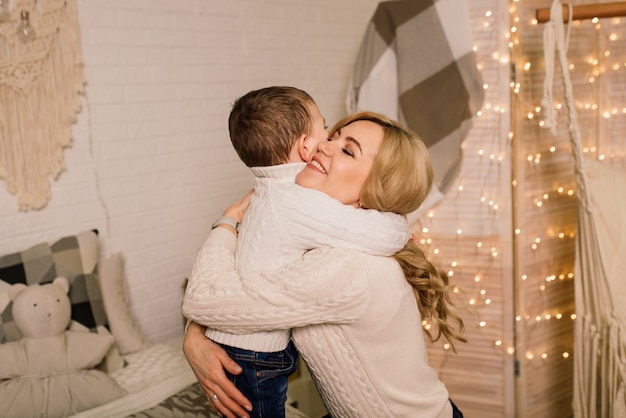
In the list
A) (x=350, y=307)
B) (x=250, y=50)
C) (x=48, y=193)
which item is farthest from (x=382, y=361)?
(x=250, y=50)

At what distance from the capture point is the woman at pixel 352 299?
49.9 inches

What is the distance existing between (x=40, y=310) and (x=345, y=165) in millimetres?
1199

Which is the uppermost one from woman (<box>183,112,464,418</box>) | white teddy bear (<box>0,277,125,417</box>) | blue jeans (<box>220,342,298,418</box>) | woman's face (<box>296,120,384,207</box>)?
woman's face (<box>296,120,384,207</box>)

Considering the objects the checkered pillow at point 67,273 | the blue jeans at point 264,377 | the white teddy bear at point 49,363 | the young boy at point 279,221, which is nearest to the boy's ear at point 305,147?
the young boy at point 279,221

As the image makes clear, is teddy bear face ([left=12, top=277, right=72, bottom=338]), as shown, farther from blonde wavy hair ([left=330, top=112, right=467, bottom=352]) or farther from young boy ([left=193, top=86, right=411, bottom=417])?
blonde wavy hair ([left=330, top=112, right=467, bottom=352])

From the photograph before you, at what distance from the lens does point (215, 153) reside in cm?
283

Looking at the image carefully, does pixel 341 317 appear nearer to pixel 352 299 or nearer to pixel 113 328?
pixel 352 299

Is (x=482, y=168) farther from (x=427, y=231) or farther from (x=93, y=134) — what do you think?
(x=93, y=134)

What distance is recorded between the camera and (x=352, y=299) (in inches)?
49.5

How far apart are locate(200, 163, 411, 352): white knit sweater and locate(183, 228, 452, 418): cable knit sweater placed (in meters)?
0.03

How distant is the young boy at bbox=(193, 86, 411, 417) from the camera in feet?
4.26

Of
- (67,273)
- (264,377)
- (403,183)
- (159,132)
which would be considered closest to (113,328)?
(67,273)

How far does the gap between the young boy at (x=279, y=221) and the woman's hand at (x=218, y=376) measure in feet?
0.06

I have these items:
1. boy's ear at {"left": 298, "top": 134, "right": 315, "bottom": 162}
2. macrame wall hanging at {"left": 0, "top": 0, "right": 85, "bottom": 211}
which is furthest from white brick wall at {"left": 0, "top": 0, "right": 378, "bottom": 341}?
boy's ear at {"left": 298, "top": 134, "right": 315, "bottom": 162}
